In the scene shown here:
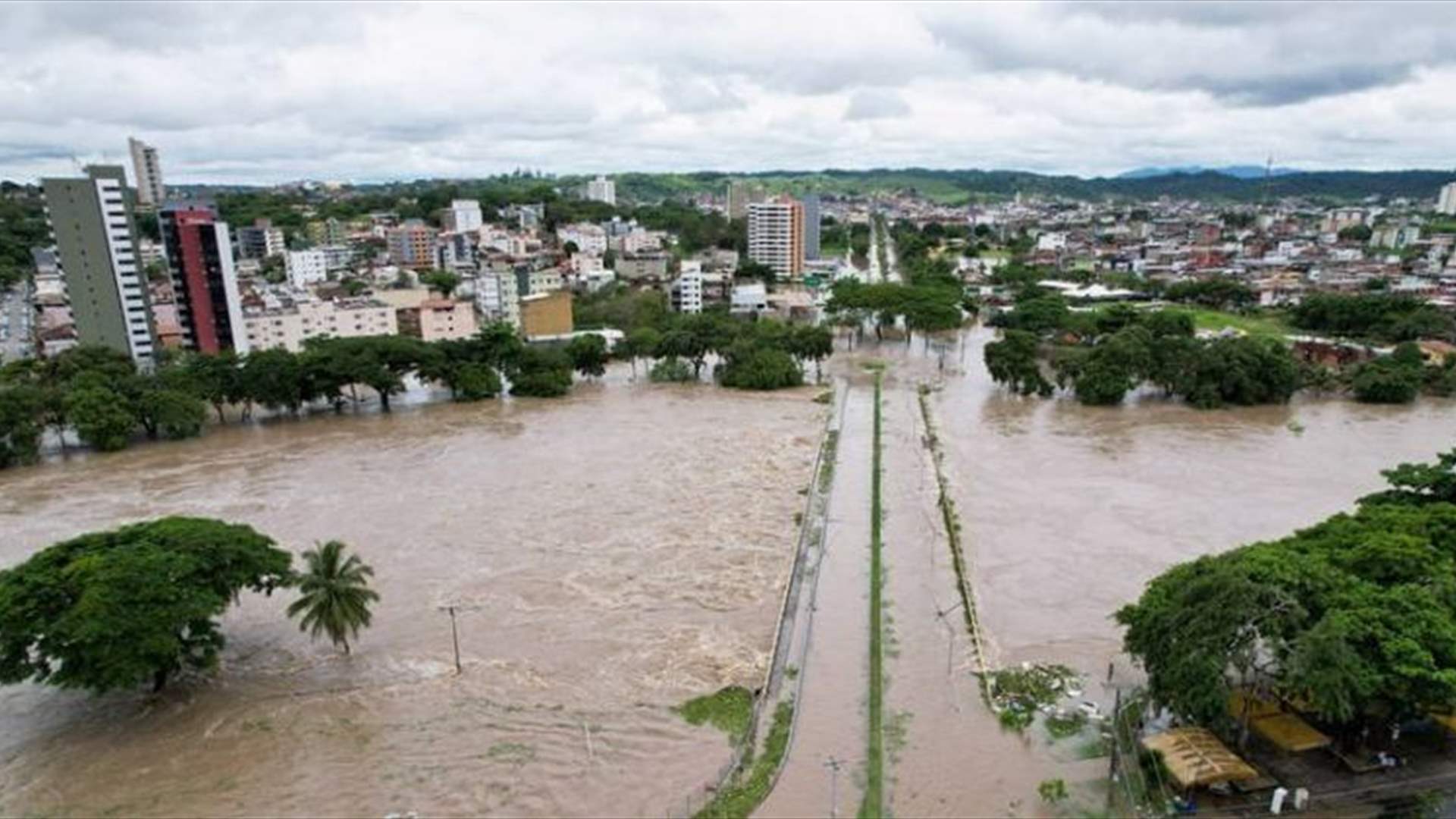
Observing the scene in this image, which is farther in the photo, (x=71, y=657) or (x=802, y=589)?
(x=802, y=589)

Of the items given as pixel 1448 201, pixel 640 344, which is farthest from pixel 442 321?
pixel 1448 201

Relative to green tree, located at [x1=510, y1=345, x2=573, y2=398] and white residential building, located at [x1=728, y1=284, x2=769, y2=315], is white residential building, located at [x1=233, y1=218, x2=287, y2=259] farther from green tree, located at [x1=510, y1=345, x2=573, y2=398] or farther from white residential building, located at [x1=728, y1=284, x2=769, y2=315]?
green tree, located at [x1=510, y1=345, x2=573, y2=398]

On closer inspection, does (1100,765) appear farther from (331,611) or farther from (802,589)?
(331,611)

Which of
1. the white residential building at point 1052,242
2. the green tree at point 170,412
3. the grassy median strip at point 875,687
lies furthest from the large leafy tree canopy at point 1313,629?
the white residential building at point 1052,242

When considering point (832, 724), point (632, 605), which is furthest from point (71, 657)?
point (832, 724)

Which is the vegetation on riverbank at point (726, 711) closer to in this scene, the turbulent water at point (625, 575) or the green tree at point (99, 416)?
the turbulent water at point (625, 575)

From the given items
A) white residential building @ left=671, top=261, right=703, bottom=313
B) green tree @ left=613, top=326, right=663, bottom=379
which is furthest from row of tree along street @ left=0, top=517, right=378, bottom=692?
white residential building @ left=671, top=261, right=703, bottom=313
